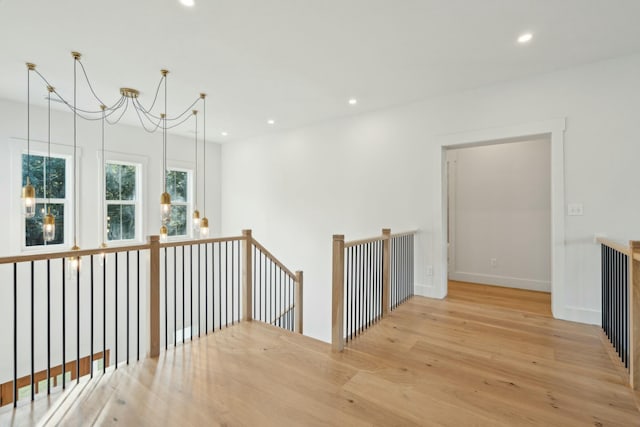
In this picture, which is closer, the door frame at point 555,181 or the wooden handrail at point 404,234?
the door frame at point 555,181

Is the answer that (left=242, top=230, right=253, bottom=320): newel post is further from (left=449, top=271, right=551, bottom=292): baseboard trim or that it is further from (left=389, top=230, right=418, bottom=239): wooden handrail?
(left=449, top=271, right=551, bottom=292): baseboard trim

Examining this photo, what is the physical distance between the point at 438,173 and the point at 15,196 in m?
5.57

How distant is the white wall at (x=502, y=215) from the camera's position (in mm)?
4438

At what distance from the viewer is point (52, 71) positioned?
3.12 meters

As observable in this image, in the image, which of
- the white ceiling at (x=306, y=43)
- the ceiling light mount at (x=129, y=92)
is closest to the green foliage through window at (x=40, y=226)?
the white ceiling at (x=306, y=43)

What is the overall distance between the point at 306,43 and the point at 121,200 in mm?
4246

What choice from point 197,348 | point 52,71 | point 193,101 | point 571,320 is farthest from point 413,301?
point 52,71

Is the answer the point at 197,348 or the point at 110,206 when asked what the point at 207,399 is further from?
the point at 110,206

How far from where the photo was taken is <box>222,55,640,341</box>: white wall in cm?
292

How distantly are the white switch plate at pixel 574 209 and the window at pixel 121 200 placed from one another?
618cm

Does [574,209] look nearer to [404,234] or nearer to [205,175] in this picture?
[404,234]

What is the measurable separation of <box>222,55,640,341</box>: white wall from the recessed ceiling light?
83cm

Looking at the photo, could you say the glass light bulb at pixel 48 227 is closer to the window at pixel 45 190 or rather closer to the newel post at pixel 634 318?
the window at pixel 45 190

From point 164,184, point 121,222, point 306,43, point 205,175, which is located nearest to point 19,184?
point 121,222
